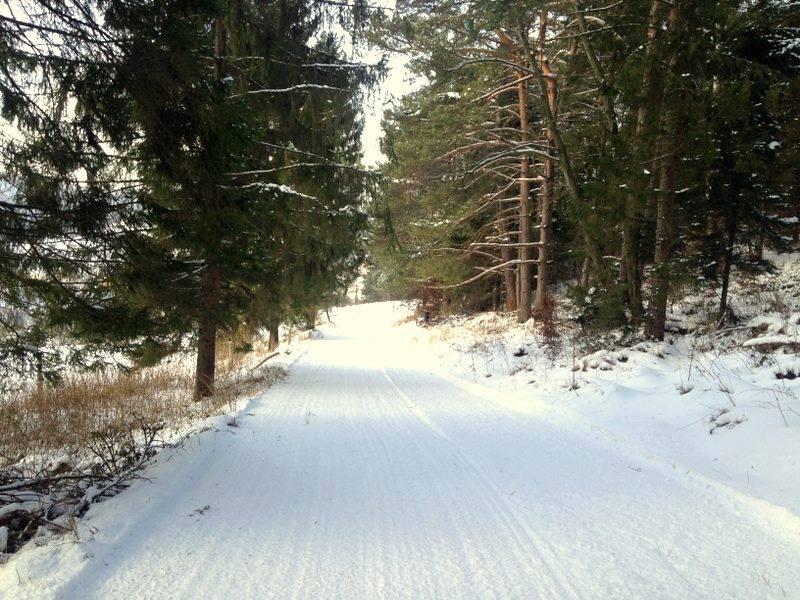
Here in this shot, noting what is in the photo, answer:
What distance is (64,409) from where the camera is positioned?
315 inches

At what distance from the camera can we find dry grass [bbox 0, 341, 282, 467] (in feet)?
20.9

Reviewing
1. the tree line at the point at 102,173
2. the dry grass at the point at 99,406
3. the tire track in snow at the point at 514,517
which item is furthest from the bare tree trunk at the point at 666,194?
the dry grass at the point at 99,406

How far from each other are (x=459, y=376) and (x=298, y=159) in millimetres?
5866

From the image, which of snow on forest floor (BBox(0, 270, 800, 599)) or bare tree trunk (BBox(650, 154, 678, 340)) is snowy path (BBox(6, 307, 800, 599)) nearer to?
snow on forest floor (BBox(0, 270, 800, 599))

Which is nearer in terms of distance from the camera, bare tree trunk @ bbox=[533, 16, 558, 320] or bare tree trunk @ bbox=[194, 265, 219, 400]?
bare tree trunk @ bbox=[194, 265, 219, 400]

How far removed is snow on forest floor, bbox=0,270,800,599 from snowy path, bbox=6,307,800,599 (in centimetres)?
1

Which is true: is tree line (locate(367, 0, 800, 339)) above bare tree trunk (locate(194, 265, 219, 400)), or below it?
above

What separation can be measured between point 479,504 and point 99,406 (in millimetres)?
7474

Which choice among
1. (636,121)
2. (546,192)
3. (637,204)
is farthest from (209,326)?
(546,192)

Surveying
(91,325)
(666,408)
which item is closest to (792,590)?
(666,408)

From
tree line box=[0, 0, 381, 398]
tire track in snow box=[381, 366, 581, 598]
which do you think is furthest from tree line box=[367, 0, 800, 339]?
tire track in snow box=[381, 366, 581, 598]

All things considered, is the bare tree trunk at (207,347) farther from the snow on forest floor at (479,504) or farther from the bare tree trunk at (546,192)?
the bare tree trunk at (546,192)

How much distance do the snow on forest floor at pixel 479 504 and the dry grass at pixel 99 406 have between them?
1.67 meters

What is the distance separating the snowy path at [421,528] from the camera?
2.53m
